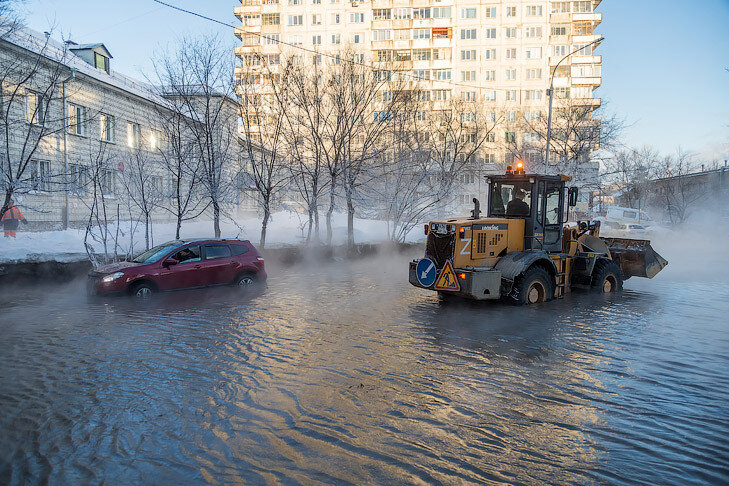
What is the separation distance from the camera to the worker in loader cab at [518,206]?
1190 centimetres

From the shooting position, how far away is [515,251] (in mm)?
11625

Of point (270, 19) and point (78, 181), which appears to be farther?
point (270, 19)

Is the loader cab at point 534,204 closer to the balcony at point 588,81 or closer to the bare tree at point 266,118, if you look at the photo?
the bare tree at point 266,118

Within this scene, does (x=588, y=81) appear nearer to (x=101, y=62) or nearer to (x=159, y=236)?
(x=101, y=62)

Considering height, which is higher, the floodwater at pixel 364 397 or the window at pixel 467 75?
the window at pixel 467 75

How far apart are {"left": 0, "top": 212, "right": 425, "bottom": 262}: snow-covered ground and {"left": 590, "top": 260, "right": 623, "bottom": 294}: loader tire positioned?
13277 millimetres

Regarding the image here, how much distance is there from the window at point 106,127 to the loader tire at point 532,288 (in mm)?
25400

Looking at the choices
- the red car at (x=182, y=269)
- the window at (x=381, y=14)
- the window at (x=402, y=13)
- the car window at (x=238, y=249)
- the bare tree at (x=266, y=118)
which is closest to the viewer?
the red car at (x=182, y=269)

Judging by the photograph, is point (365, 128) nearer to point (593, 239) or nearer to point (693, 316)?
point (593, 239)

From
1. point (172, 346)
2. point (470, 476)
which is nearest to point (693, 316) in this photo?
point (470, 476)

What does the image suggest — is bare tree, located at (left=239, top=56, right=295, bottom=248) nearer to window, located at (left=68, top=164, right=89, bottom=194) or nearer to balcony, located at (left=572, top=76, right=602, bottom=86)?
window, located at (left=68, top=164, right=89, bottom=194)

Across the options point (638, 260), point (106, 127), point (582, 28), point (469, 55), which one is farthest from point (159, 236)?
point (582, 28)

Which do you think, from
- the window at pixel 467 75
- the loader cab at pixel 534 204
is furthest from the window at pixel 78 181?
the window at pixel 467 75

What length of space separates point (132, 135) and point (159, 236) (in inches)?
394
